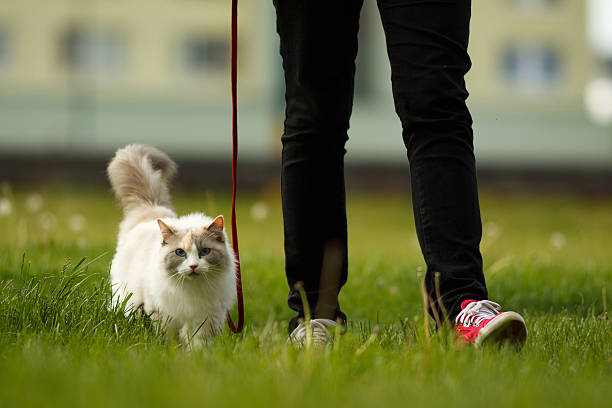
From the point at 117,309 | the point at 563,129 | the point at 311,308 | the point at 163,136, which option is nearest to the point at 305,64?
the point at 311,308

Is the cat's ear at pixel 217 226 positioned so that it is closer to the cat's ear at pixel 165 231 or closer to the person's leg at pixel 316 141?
the cat's ear at pixel 165 231

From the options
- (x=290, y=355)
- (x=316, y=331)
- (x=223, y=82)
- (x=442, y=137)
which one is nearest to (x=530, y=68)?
(x=223, y=82)

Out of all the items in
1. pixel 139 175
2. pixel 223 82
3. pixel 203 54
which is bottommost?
pixel 139 175

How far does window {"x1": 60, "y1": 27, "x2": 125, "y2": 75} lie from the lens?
2158 cm

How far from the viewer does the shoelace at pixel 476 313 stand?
89.8 inches

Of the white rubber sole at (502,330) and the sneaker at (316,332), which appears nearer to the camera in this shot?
the white rubber sole at (502,330)

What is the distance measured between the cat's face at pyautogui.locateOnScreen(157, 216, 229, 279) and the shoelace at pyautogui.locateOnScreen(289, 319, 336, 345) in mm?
452

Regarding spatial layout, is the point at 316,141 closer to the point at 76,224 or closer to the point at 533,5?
the point at 76,224

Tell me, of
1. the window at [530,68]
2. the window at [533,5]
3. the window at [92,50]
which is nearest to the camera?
the window at [92,50]

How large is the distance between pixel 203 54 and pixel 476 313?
68.1ft

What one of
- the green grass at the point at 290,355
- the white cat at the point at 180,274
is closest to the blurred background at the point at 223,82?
the green grass at the point at 290,355

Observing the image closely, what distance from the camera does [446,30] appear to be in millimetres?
2439

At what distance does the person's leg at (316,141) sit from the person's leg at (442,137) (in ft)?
0.71

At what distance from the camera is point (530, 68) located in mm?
22578
